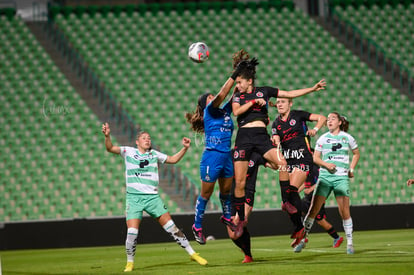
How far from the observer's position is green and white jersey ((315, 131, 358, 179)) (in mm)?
9992

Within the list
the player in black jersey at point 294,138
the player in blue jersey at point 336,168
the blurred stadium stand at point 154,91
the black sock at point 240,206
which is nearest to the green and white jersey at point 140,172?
the black sock at point 240,206

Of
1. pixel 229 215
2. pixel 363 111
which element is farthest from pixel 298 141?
pixel 363 111

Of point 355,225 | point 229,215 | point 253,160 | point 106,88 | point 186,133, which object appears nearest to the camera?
point 229,215

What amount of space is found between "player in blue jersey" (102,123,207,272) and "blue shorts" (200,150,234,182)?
37cm

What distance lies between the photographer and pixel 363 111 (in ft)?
70.9

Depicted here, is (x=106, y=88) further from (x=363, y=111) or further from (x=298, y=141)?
(x=298, y=141)

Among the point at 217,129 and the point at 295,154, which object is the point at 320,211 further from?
the point at 217,129

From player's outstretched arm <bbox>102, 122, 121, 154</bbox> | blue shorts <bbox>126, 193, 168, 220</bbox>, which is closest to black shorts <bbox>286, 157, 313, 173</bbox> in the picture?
blue shorts <bbox>126, 193, 168, 220</bbox>

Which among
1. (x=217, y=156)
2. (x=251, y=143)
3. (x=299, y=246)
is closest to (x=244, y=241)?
(x=217, y=156)

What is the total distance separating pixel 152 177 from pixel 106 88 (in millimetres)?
12863

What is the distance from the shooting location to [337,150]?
10.0 m

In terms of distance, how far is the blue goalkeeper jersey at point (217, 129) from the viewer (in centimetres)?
909

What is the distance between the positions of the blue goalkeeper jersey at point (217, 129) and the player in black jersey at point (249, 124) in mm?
199

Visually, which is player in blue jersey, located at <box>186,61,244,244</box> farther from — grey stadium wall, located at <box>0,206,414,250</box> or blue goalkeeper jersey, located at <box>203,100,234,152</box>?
grey stadium wall, located at <box>0,206,414,250</box>
